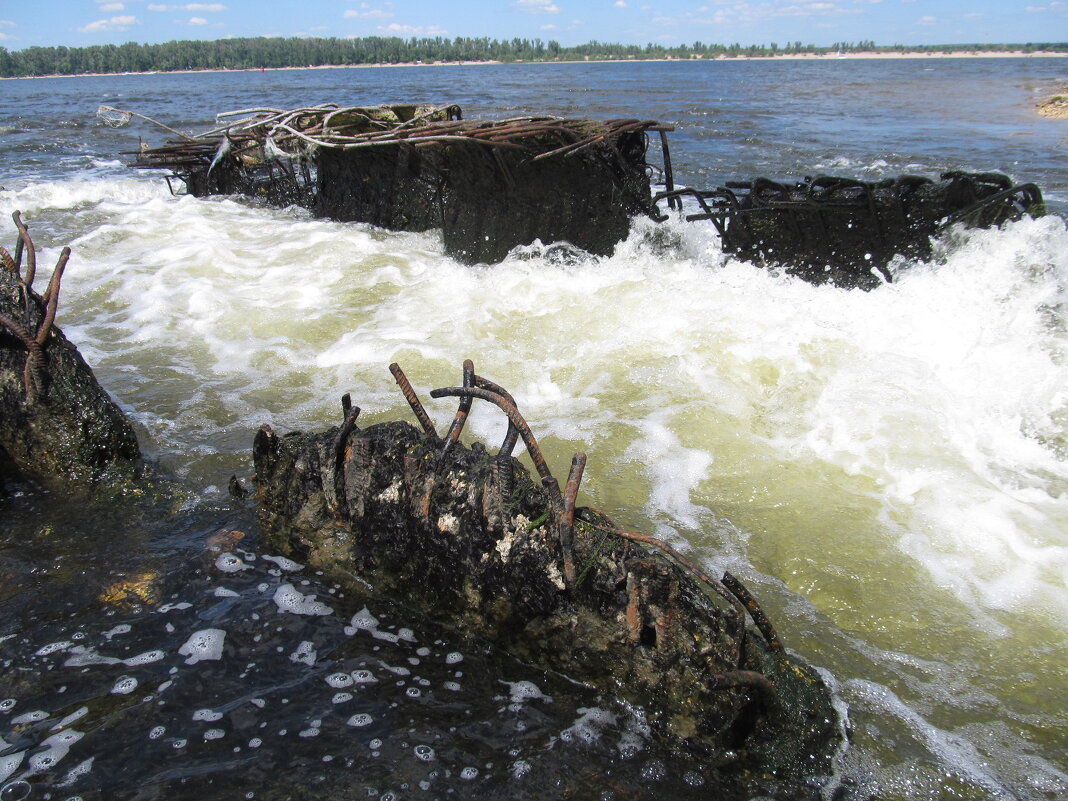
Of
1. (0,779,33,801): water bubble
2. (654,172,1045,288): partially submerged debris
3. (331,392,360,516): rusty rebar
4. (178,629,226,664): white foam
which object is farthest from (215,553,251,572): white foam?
(654,172,1045,288): partially submerged debris

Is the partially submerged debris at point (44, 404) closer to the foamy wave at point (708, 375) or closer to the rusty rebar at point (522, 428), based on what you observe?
the foamy wave at point (708, 375)

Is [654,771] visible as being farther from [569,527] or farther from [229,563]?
[229,563]

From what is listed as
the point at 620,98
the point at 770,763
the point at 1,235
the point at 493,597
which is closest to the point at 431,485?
the point at 493,597

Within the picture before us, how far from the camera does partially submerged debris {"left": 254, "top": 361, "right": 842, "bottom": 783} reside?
1.92 metres

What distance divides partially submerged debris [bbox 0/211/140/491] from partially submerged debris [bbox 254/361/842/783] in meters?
1.24

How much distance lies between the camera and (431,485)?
7.72 feet

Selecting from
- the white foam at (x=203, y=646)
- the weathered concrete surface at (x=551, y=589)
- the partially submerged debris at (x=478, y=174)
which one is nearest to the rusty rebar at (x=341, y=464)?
the weathered concrete surface at (x=551, y=589)

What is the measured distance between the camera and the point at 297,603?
8.30 feet

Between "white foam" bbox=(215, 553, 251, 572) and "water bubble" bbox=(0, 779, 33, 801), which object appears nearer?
"water bubble" bbox=(0, 779, 33, 801)

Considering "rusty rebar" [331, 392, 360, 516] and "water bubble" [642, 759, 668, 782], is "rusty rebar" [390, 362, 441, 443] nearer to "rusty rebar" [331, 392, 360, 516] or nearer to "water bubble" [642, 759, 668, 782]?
"rusty rebar" [331, 392, 360, 516]

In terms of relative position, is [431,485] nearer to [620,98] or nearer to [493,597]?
[493,597]

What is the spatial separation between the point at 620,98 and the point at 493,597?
33.7 meters

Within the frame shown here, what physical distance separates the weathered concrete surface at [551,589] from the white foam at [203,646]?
45 centimetres

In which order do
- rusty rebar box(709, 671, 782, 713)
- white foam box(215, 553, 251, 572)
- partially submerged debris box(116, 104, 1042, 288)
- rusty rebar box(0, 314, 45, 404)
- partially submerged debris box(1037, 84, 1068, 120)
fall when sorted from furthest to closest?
1. partially submerged debris box(1037, 84, 1068, 120)
2. partially submerged debris box(116, 104, 1042, 288)
3. rusty rebar box(0, 314, 45, 404)
4. white foam box(215, 553, 251, 572)
5. rusty rebar box(709, 671, 782, 713)
